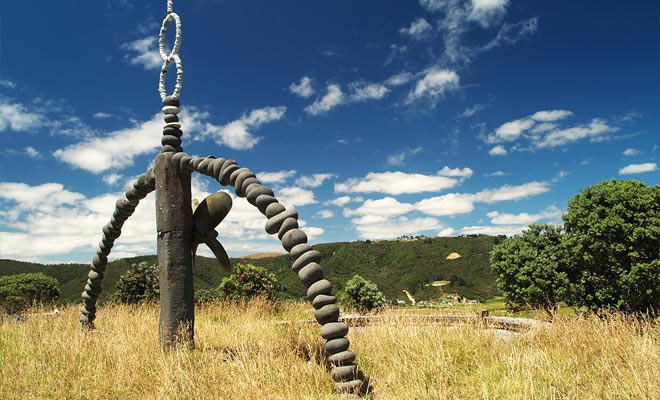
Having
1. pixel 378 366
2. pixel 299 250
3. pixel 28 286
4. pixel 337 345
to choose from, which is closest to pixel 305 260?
pixel 299 250

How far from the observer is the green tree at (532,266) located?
18484 millimetres

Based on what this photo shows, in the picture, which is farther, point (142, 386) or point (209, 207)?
point (209, 207)

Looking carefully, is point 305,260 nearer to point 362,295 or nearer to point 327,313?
point 327,313

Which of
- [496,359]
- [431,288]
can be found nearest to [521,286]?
[496,359]

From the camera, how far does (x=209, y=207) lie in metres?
5.70

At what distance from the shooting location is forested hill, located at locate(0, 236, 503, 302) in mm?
52041

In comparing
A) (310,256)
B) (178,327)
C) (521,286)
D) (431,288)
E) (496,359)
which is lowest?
(431,288)

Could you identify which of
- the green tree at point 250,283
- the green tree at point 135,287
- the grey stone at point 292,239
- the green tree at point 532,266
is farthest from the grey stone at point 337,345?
the green tree at point 532,266

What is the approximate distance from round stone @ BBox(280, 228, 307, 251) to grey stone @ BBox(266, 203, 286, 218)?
310 millimetres

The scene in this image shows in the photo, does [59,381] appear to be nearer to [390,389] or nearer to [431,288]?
[390,389]

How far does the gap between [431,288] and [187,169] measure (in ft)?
206

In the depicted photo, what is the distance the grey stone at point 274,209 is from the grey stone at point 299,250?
489 millimetres

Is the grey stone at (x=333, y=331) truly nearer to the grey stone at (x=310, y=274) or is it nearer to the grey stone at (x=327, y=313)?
the grey stone at (x=327, y=313)

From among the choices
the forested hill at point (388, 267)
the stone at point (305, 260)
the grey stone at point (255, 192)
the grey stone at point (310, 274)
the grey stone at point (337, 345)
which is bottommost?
the forested hill at point (388, 267)
